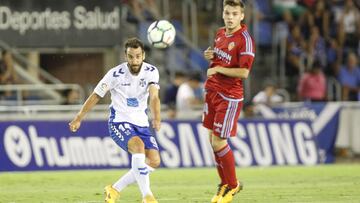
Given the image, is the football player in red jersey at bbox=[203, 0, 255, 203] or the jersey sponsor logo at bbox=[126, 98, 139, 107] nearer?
the jersey sponsor logo at bbox=[126, 98, 139, 107]

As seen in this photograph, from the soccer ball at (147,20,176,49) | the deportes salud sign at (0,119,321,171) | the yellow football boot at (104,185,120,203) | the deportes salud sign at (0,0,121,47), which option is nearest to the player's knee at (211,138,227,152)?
the yellow football boot at (104,185,120,203)

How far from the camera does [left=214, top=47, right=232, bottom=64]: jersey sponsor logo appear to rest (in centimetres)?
1336

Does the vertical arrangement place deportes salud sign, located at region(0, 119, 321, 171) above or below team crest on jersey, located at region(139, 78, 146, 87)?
below

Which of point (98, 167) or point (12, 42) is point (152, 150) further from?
point (12, 42)

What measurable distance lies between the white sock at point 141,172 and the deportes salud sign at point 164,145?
9.18 meters

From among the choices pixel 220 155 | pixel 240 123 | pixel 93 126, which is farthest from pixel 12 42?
pixel 220 155

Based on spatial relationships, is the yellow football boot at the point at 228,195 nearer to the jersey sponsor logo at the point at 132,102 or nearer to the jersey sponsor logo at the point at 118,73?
the jersey sponsor logo at the point at 132,102

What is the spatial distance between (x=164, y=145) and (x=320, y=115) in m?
4.48

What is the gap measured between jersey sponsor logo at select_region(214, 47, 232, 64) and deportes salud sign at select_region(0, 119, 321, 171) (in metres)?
8.70

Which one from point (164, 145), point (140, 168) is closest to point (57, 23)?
point (164, 145)

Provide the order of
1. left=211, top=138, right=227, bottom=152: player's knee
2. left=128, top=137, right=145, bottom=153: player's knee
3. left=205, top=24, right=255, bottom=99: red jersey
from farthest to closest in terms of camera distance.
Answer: left=211, top=138, right=227, bottom=152: player's knee, left=205, top=24, right=255, bottom=99: red jersey, left=128, top=137, right=145, bottom=153: player's knee

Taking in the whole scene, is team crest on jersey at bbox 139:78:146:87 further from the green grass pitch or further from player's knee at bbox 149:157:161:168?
the green grass pitch

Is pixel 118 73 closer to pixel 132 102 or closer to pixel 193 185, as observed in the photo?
pixel 132 102

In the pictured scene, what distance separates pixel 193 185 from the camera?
55.9 feet
